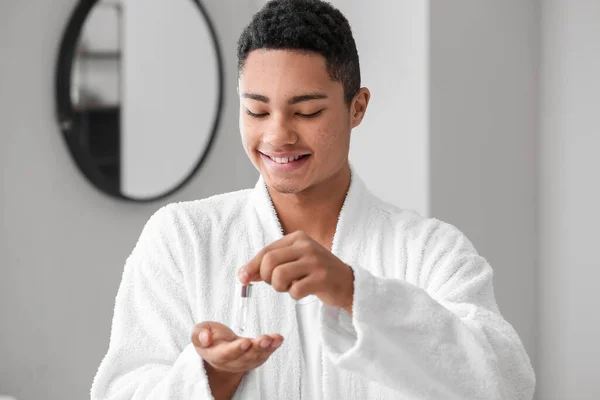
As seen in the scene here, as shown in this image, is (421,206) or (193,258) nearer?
(193,258)

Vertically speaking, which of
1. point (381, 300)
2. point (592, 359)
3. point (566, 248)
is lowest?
point (592, 359)

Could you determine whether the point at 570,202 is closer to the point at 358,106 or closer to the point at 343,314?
the point at 358,106

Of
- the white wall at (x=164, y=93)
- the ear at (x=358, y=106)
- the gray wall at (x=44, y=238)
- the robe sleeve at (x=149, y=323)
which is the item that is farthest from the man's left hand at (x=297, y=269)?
the white wall at (x=164, y=93)

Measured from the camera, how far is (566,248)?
194 cm

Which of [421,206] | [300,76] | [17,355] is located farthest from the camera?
→ [421,206]

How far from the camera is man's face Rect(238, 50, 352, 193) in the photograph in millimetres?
947

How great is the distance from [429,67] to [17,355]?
3.45ft

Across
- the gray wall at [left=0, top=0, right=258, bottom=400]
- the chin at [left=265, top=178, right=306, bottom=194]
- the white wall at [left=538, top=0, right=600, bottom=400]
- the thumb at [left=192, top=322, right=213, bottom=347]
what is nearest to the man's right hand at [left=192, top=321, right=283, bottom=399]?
the thumb at [left=192, top=322, right=213, bottom=347]

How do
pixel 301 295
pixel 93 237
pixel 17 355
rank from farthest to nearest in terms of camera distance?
1. pixel 93 237
2. pixel 17 355
3. pixel 301 295

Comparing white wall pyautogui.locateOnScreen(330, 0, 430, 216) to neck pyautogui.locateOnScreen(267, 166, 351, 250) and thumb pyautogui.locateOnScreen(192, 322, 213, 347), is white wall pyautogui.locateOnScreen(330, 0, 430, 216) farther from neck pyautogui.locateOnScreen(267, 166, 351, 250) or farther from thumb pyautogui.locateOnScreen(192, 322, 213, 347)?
thumb pyautogui.locateOnScreen(192, 322, 213, 347)

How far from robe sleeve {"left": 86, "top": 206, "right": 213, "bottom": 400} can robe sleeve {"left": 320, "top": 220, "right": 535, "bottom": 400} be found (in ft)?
0.67

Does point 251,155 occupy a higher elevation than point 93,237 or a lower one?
higher

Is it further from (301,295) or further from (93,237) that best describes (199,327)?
(93,237)

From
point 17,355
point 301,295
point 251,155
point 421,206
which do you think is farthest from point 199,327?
point 421,206
